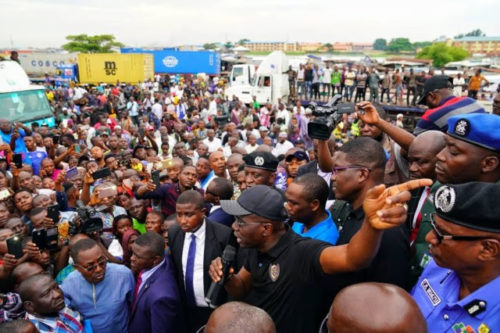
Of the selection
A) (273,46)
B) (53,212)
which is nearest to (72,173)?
(53,212)

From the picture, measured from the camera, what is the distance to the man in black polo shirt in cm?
197

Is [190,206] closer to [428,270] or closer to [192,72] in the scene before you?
[428,270]

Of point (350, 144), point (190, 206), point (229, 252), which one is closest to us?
point (229, 252)

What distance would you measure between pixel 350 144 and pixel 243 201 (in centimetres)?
89

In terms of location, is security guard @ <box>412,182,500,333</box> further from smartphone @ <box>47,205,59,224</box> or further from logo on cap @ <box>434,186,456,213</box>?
smartphone @ <box>47,205,59,224</box>

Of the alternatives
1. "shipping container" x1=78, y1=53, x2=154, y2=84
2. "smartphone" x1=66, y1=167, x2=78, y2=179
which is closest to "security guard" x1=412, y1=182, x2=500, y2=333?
"smartphone" x1=66, y1=167, x2=78, y2=179

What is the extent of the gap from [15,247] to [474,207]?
3.44 meters

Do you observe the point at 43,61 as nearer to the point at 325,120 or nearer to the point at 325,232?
the point at 325,120

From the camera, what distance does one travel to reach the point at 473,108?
137 inches

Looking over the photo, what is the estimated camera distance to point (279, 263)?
7.38 ft

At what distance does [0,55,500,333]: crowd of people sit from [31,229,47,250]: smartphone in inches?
0.5

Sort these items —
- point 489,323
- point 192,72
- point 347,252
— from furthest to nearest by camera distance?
point 192,72
point 347,252
point 489,323

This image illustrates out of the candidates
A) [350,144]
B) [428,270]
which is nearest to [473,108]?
[350,144]

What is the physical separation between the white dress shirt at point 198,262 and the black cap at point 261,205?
0.82 m
